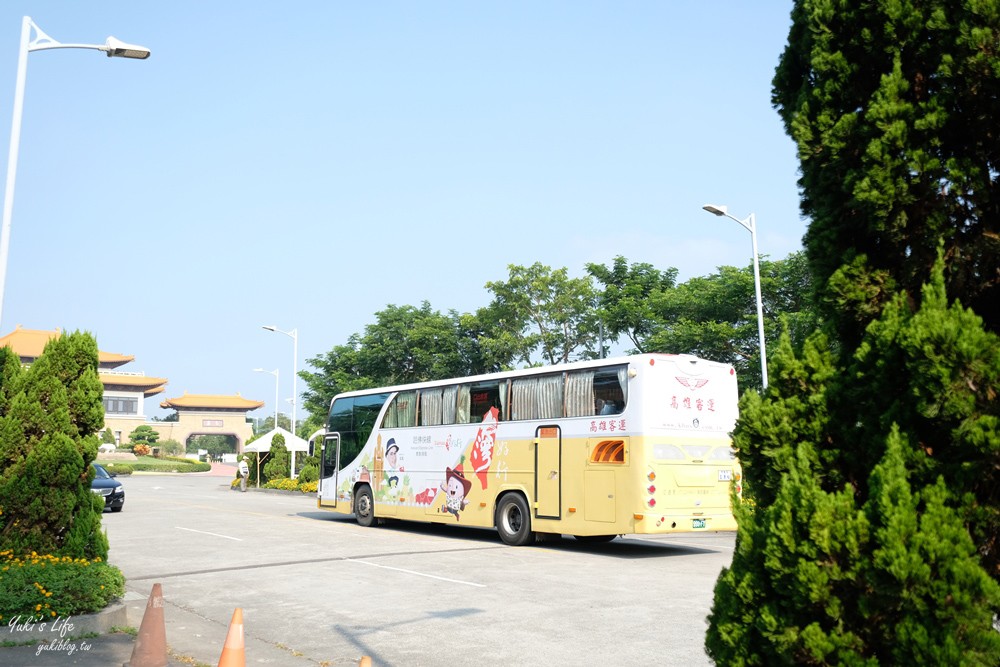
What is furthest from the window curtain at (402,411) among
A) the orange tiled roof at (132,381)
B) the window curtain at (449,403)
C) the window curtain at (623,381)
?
the orange tiled roof at (132,381)

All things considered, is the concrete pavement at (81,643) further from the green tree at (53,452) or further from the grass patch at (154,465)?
the grass patch at (154,465)

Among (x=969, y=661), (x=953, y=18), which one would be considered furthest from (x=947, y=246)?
(x=969, y=661)

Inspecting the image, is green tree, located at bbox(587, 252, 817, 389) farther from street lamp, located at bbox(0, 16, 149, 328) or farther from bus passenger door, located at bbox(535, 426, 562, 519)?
street lamp, located at bbox(0, 16, 149, 328)

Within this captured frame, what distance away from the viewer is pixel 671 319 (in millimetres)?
35500

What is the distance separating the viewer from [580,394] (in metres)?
16.4

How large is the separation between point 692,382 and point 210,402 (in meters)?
103

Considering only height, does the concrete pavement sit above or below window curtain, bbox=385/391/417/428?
below

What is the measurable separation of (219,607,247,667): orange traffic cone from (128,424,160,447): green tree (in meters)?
97.5

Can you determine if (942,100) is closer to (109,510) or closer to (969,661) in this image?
(969,661)

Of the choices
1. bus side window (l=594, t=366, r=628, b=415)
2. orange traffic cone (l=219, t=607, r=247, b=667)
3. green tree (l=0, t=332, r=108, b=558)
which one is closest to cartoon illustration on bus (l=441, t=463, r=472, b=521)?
bus side window (l=594, t=366, r=628, b=415)

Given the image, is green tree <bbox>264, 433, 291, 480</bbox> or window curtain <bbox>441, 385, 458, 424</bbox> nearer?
window curtain <bbox>441, 385, 458, 424</bbox>

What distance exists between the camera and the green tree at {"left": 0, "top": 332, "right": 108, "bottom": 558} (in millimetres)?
→ 9148

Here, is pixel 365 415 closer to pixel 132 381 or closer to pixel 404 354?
pixel 404 354

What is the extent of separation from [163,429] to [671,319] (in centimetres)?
8853
